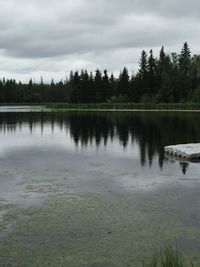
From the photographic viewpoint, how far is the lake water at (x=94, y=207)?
11289 mm

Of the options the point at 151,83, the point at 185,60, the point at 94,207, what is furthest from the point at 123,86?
the point at 94,207

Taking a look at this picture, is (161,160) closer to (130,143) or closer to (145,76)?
(130,143)

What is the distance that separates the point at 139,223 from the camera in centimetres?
1359

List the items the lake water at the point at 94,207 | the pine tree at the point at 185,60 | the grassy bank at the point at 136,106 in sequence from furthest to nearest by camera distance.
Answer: the pine tree at the point at 185,60, the grassy bank at the point at 136,106, the lake water at the point at 94,207

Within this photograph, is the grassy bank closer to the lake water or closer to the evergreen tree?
the evergreen tree

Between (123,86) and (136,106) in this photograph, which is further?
(123,86)

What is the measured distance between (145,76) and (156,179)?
99653 mm

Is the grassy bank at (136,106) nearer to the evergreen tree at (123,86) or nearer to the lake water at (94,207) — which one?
the evergreen tree at (123,86)

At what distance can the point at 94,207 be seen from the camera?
1553 centimetres

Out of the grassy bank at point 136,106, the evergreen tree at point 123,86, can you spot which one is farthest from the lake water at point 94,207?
the evergreen tree at point 123,86

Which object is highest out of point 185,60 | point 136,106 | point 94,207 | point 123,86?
point 185,60

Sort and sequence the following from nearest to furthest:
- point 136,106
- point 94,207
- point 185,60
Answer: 1. point 94,207
2. point 136,106
3. point 185,60

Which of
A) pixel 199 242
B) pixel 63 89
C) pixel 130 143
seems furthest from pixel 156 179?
pixel 63 89

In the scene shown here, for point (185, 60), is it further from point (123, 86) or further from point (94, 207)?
point (94, 207)
